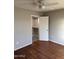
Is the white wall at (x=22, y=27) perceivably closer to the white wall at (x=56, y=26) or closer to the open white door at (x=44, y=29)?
the open white door at (x=44, y=29)

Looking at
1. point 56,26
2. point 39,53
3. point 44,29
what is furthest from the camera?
point 44,29

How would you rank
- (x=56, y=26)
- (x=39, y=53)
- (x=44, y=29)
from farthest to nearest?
(x=44, y=29)
(x=56, y=26)
(x=39, y=53)

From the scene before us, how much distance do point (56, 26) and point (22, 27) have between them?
98.8 inches

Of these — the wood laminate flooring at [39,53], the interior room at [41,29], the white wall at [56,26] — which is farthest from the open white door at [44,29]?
the wood laminate flooring at [39,53]

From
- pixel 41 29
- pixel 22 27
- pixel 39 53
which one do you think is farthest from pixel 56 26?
pixel 39 53

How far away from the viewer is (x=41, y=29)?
275 inches

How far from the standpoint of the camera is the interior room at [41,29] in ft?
12.6

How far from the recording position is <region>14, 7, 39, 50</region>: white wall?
4461 mm

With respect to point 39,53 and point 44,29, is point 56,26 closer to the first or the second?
point 44,29

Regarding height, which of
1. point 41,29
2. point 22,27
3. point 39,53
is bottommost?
point 39,53

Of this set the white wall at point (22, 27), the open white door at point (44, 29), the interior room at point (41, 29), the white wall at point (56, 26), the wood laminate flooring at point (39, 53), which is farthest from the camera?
the open white door at point (44, 29)

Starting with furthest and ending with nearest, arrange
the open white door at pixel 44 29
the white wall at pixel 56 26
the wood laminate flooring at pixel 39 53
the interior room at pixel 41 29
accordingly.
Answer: the open white door at pixel 44 29
the white wall at pixel 56 26
the interior room at pixel 41 29
the wood laminate flooring at pixel 39 53
